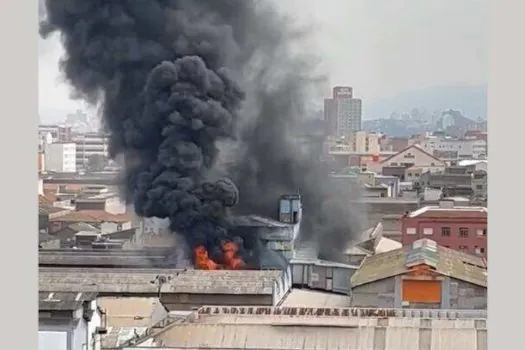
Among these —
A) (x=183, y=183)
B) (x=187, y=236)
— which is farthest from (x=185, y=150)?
(x=187, y=236)

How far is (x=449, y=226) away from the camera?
225 cm

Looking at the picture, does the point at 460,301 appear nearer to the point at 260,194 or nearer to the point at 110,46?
the point at 260,194

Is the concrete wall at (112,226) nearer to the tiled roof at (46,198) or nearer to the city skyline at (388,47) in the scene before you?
the tiled roof at (46,198)

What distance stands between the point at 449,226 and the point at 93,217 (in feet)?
3.02

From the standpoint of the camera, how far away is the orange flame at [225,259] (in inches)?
89.3

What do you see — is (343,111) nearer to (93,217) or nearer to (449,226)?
(449,226)

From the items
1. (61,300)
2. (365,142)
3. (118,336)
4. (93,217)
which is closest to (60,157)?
(93,217)

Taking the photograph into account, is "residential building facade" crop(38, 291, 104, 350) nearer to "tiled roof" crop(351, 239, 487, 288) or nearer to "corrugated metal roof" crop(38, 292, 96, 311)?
"corrugated metal roof" crop(38, 292, 96, 311)

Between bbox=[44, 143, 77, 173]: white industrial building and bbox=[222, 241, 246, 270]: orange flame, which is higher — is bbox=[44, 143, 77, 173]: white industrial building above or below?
above

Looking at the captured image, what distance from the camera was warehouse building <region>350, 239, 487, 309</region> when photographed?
221 cm

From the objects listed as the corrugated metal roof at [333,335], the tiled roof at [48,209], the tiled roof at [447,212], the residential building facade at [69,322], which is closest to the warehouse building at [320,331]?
the corrugated metal roof at [333,335]

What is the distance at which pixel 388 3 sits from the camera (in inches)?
87.7

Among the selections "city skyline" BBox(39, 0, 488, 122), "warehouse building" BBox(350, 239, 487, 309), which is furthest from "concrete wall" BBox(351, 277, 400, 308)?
"city skyline" BBox(39, 0, 488, 122)

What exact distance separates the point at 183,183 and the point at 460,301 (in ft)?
2.52
